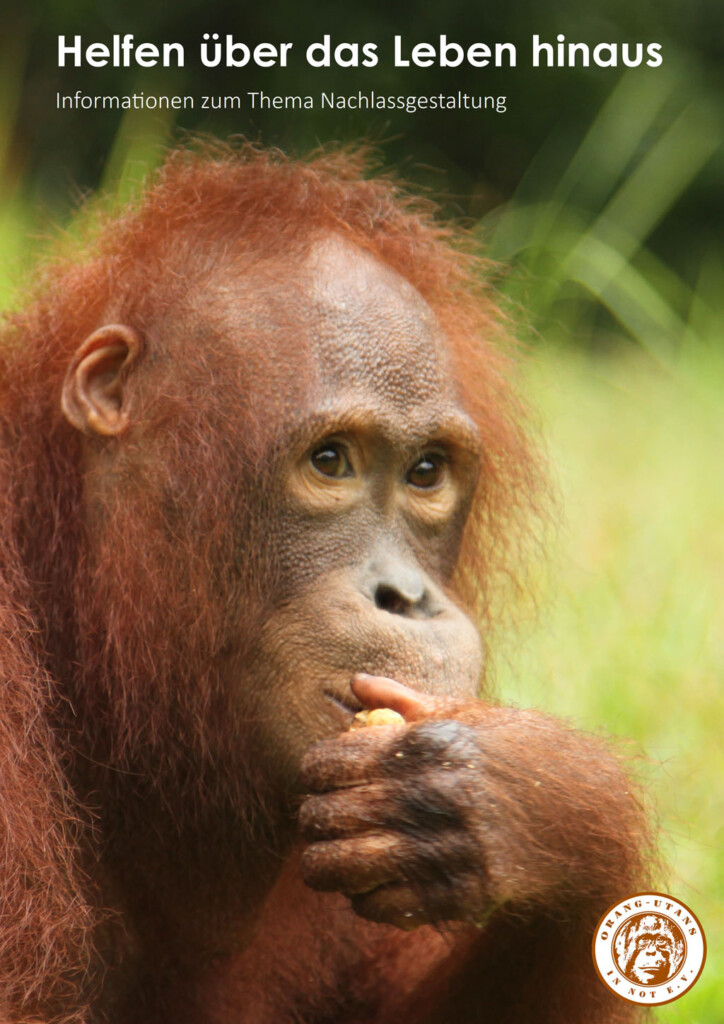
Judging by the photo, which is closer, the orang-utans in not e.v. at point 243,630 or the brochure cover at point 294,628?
the brochure cover at point 294,628

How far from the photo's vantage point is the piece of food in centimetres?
235

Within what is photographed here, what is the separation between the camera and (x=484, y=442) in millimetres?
3268

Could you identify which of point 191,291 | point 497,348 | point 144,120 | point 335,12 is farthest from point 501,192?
point 191,291

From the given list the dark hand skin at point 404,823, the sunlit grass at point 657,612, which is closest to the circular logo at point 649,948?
the dark hand skin at point 404,823

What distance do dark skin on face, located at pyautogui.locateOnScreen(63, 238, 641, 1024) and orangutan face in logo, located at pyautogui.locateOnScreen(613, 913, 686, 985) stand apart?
7 cm

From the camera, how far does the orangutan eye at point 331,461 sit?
107 inches

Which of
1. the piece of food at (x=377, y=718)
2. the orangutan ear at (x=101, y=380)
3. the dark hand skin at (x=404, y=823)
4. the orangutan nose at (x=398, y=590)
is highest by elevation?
the orangutan ear at (x=101, y=380)

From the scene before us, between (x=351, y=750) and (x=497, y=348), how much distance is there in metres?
1.43

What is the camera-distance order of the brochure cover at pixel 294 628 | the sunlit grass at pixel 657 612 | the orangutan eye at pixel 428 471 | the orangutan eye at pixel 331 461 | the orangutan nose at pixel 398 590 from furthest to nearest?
1. the sunlit grass at pixel 657 612
2. the orangutan eye at pixel 428 471
3. the orangutan eye at pixel 331 461
4. the orangutan nose at pixel 398 590
5. the brochure cover at pixel 294 628

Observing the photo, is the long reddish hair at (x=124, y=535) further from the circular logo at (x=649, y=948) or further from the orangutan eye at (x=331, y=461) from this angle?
the circular logo at (x=649, y=948)

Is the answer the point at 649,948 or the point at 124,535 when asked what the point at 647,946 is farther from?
the point at 124,535

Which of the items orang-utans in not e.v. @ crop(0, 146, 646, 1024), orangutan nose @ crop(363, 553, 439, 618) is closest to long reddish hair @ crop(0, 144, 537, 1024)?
orang-utans in not e.v. @ crop(0, 146, 646, 1024)

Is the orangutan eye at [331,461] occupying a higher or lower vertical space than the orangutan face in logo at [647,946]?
higher

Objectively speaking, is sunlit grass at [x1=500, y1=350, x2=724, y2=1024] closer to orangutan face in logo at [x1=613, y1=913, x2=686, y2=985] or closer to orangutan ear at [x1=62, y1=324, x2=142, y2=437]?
orangutan face in logo at [x1=613, y1=913, x2=686, y2=985]
